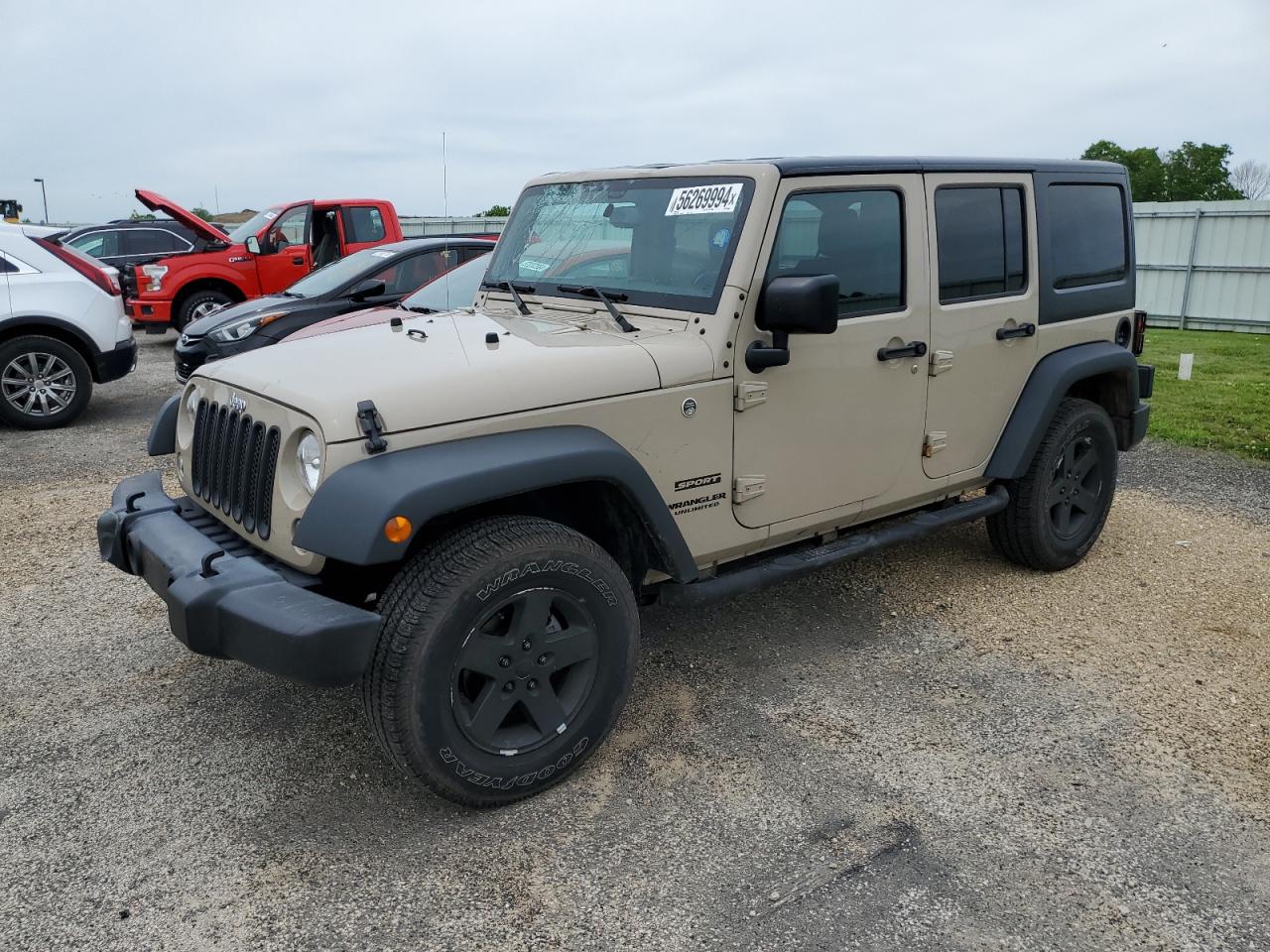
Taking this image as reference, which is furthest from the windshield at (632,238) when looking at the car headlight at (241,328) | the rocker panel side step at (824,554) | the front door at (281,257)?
the front door at (281,257)

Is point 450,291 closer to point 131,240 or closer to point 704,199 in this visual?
point 704,199

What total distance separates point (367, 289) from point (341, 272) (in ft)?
2.56

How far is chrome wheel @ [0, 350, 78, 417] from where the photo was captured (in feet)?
27.1

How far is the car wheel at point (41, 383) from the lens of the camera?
8227mm

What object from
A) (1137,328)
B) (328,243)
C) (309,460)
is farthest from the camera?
(328,243)

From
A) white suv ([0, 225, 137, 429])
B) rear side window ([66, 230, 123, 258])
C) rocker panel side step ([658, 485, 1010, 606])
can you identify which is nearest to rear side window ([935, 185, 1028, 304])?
rocker panel side step ([658, 485, 1010, 606])

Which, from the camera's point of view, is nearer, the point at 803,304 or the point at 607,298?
the point at 803,304

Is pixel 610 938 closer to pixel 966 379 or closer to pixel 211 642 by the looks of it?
pixel 211 642

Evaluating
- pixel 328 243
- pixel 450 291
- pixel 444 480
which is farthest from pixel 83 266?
pixel 444 480

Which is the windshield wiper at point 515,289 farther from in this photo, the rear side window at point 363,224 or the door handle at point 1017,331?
the rear side window at point 363,224

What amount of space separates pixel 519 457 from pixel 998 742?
1.93m

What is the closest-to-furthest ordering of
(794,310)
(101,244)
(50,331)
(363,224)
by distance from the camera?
(794,310)
(50,331)
(363,224)
(101,244)

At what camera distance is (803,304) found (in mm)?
3201

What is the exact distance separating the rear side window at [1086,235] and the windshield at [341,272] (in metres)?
6.12
